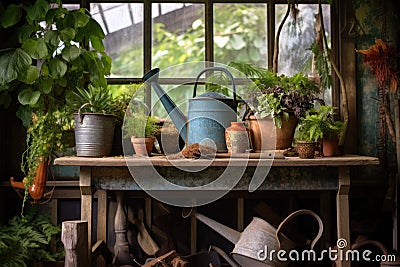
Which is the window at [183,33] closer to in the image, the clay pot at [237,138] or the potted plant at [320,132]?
the potted plant at [320,132]

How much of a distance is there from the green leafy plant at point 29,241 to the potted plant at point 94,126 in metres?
0.73

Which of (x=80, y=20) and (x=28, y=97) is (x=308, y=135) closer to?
(x=80, y=20)

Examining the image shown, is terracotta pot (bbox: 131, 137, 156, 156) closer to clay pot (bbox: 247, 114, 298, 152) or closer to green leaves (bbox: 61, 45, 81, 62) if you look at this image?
clay pot (bbox: 247, 114, 298, 152)

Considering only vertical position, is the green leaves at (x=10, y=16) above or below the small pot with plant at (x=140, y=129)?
above

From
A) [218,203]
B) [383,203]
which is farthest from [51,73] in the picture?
[383,203]

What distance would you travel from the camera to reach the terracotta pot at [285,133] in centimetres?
286

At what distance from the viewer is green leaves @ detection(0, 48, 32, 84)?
3.01 m

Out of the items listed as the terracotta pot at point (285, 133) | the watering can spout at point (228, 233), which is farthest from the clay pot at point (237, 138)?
the watering can spout at point (228, 233)

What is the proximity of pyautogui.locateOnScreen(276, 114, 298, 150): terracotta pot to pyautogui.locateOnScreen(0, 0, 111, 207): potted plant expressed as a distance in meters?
1.13

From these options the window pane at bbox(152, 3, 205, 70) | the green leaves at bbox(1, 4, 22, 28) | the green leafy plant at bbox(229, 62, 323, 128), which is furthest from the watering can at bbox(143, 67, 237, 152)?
the green leaves at bbox(1, 4, 22, 28)

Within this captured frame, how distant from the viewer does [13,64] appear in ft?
9.96

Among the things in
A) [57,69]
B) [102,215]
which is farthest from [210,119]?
[102,215]

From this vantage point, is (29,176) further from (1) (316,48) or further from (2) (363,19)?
(2) (363,19)

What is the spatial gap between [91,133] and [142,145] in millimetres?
263
